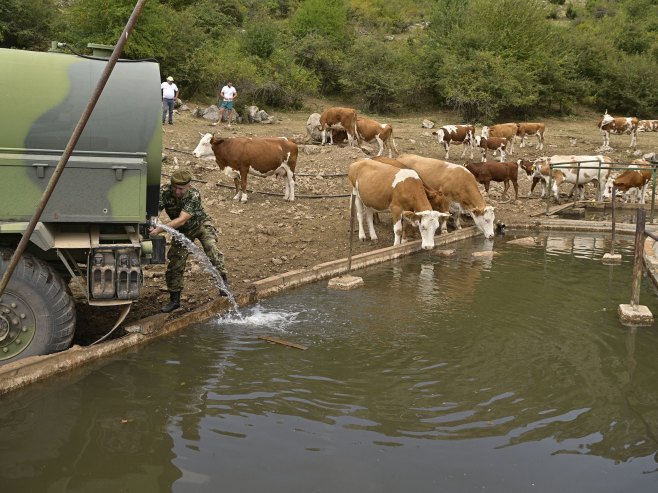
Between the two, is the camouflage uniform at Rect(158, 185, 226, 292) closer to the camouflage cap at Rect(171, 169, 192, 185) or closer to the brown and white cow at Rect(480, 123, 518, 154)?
the camouflage cap at Rect(171, 169, 192, 185)

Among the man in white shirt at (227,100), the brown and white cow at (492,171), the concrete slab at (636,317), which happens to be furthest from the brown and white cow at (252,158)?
the man in white shirt at (227,100)

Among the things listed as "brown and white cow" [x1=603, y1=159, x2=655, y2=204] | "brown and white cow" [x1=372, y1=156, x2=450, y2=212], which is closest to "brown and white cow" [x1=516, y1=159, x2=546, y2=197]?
"brown and white cow" [x1=603, y1=159, x2=655, y2=204]

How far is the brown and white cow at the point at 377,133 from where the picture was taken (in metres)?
23.1

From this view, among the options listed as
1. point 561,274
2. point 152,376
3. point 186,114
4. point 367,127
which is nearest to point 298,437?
point 152,376

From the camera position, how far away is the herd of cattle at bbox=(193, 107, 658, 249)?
12.6 meters

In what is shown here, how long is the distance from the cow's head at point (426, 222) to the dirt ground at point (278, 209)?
92 cm

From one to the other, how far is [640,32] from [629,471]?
52.7 m

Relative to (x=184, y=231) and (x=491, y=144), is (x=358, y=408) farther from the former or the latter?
(x=491, y=144)

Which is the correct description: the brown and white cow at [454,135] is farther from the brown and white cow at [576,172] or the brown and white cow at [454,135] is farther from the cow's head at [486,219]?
the cow's head at [486,219]

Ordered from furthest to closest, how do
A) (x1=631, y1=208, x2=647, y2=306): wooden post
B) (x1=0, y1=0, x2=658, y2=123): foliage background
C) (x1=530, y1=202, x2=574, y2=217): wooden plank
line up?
(x1=0, y1=0, x2=658, y2=123): foliage background
(x1=530, y1=202, x2=574, y2=217): wooden plank
(x1=631, y1=208, x2=647, y2=306): wooden post

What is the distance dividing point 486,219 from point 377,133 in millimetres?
9509

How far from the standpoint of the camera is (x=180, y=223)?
768 centimetres

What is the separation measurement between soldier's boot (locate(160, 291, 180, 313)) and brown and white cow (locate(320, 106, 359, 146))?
16168mm

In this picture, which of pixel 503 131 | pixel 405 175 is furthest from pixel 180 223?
pixel 503 131
